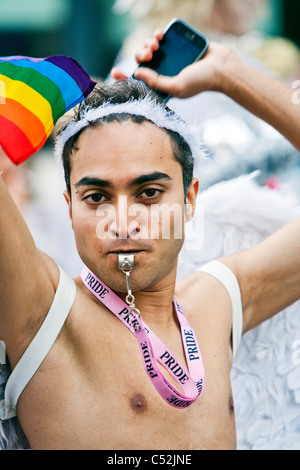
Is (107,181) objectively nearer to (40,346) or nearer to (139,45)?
(40,346)

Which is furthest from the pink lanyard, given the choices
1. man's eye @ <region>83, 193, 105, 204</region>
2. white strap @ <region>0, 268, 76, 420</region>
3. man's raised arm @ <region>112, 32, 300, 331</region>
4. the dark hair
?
man's raised arm @ <region>112, 32, 300, 331</region>

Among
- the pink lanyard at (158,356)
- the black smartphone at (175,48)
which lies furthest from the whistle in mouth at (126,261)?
the black smartphone at (175,48)

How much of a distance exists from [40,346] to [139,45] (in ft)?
11.7

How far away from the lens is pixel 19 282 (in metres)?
1.58

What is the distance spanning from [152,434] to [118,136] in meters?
0.87

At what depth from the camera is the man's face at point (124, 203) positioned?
1760 mm

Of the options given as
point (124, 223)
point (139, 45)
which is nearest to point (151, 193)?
point (124, 223)

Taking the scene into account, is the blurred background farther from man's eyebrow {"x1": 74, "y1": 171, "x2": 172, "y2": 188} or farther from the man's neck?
man's eyebrow {"x1": 74, "y1": 171, "x2": 172, "y2": 188}

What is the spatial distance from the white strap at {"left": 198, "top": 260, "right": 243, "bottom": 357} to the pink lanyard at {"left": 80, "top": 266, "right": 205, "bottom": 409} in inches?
13.0

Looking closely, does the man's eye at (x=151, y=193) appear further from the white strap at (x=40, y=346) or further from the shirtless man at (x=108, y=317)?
the white strap at (x=40, y=346)
